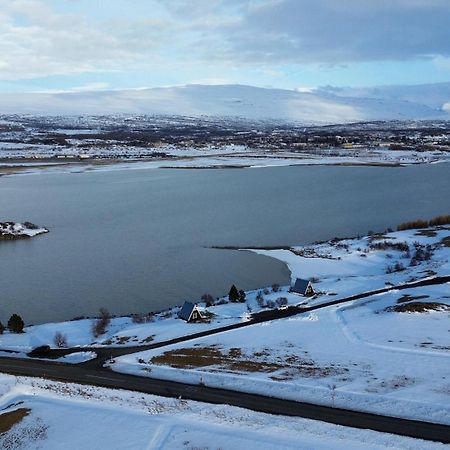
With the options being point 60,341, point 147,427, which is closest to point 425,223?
point 60,341

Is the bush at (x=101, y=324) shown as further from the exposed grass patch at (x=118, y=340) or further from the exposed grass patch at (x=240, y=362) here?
the exposed grass patch at (x=240, y=362)

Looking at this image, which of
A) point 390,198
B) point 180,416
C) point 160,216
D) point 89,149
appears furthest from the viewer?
point 89,149

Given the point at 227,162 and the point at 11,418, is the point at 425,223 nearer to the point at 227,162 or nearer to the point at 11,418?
the point at 11,418

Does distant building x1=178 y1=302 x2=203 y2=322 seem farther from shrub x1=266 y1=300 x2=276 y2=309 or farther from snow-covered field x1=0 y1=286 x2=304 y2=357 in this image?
shrub x1=266 y1=300 x2=276 y2=309

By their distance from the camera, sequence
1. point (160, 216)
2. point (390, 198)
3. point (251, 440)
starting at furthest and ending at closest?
point (390, 198) → point (160, 216) → point (251, 440)

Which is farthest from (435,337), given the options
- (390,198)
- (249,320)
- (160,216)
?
(390,198)

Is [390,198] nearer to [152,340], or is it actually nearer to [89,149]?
[152,340]

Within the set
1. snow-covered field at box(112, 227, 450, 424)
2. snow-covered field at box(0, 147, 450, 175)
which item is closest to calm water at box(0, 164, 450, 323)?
snow-covered field at box(112, 227, 450, 424)
